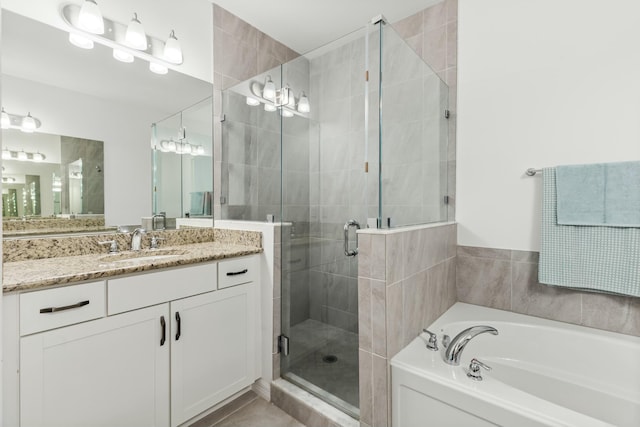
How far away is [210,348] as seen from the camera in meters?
1.70

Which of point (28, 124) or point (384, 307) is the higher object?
point (28, 124)

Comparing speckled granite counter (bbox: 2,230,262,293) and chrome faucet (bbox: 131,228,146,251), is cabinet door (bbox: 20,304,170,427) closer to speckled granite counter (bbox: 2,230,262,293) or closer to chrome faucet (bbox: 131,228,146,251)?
speckled granite counter (bbox: 2,230,262,293)

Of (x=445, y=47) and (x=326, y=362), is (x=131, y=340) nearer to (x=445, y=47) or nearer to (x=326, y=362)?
(x=326, y=362)

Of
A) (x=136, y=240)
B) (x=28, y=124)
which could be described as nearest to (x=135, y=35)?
(x=28, y=124)

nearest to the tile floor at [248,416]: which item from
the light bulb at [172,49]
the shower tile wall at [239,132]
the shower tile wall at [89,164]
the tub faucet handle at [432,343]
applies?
the tub faucet handle at [432,343]

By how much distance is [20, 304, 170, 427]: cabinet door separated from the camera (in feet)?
3.82

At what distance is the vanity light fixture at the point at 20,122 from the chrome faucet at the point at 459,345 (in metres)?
2.26

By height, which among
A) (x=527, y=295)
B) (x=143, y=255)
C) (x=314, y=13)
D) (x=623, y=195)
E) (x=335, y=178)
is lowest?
(x=527, y=295)

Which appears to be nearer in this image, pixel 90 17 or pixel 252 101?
pixel 90 17

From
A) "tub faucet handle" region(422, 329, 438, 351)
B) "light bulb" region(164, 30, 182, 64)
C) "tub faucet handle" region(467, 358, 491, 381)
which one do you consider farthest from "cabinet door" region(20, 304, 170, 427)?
"light bulb" region(164, 30, 182, 64)

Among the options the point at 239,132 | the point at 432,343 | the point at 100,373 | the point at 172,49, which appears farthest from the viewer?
the point at 239,132

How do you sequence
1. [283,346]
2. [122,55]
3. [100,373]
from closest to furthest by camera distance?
Answer: 1. [100,373]
2. [122,55]
3. [283,346]

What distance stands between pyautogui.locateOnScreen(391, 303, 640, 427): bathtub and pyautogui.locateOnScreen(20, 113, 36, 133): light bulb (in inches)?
82.1

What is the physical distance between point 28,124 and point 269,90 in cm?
132
